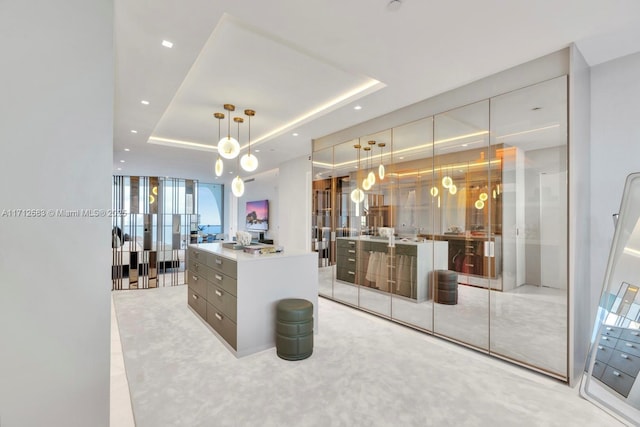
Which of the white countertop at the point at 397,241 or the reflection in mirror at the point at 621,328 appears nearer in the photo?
the reflection in mirror at the point at 621,328

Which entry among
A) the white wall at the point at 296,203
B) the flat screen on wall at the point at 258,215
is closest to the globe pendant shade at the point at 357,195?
the white wall at the point at 296,203

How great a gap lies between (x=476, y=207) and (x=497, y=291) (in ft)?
3.08

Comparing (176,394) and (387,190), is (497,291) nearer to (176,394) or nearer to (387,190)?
(387,190)

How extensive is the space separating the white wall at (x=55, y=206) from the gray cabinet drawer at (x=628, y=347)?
3.47m

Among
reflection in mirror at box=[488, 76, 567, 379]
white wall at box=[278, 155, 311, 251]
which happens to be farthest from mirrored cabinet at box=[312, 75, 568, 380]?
white wall at box=[278, 155, 311, 251]

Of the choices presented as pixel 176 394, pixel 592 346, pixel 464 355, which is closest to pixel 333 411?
pixel 176 394

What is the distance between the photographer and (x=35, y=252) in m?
1.25

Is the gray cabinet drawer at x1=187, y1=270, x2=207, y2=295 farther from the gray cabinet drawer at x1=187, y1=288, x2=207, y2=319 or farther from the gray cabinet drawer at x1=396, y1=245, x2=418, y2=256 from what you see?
the gray cabinet drawer at x1=396, y1=245, x2=418, y2=256

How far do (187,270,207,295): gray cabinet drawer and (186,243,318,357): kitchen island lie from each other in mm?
185

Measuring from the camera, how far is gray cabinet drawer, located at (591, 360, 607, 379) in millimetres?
2256

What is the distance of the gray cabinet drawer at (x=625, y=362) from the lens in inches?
83.0

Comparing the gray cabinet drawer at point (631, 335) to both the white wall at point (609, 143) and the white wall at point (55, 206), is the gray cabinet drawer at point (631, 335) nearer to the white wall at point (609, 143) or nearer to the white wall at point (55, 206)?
the white wall at point (609, 143)

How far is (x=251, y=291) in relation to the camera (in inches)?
118

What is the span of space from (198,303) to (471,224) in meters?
3.73
